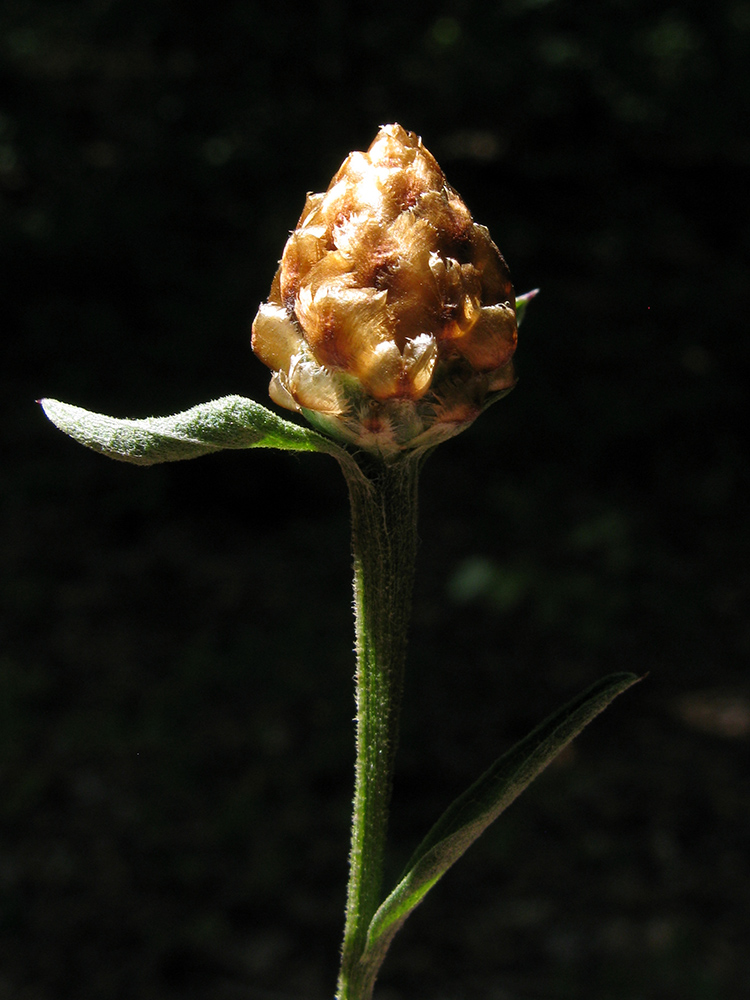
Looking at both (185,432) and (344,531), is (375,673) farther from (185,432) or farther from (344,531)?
(344,531)

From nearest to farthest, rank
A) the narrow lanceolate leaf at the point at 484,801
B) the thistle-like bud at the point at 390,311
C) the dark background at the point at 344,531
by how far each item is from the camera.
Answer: the thistle-like bud at the point at 390,311
the narrow lanceolate leaf at the point at 484,801
the dark background at the point at 344,531

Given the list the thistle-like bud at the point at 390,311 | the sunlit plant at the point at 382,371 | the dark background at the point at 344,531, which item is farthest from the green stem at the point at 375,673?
the dark background at the point at 344,531

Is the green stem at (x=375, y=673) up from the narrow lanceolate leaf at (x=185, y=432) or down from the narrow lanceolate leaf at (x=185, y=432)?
down

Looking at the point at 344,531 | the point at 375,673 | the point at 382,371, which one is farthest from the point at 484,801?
the point at 344,531

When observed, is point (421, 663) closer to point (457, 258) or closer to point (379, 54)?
point (379, 54)

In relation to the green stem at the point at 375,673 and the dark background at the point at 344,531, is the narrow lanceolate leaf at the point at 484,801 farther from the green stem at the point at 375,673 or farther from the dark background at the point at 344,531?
the dark background at the point at 344,531

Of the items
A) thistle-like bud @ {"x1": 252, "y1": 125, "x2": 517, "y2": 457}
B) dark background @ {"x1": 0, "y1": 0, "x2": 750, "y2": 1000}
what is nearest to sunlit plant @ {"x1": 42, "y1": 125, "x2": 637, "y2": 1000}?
thistle-like bud @ {"x1": 252, "y1": 125, "x2": 517, "y2": 457}
